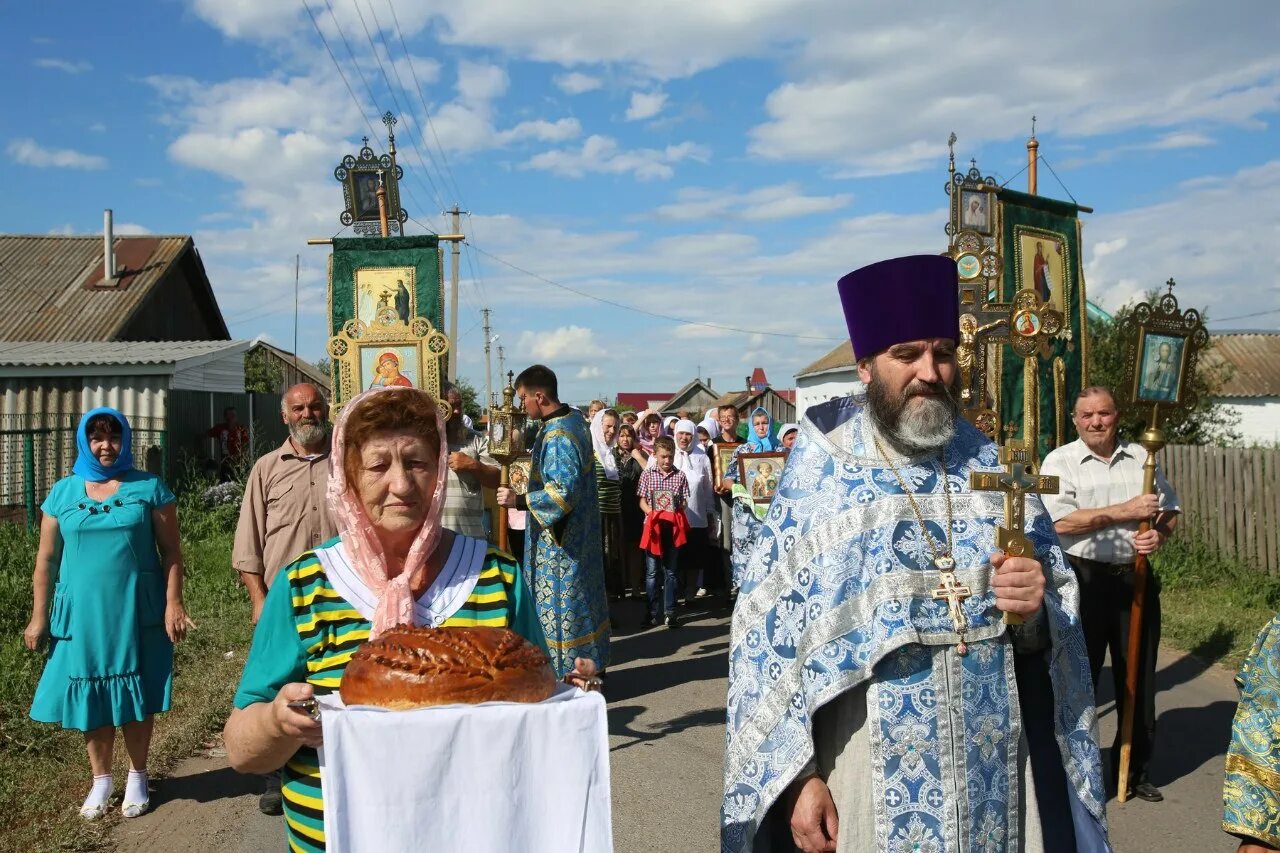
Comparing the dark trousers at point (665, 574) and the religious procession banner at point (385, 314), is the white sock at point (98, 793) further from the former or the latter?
the dark trousers at point (665, 574)

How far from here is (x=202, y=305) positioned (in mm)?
29047

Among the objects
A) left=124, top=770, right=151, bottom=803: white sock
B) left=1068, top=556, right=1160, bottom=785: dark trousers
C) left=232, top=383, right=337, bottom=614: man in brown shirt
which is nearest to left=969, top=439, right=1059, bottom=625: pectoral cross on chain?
left=1068, top=556, right=1160, bottom=785: dark trousers

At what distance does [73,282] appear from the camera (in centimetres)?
2464

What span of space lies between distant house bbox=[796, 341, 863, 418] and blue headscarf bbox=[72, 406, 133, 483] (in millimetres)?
35017

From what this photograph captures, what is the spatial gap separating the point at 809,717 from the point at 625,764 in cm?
374

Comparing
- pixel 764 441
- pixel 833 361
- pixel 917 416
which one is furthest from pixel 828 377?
pixel 917 416

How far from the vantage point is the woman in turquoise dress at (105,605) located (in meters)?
5.19

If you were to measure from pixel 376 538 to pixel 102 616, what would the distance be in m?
3.54

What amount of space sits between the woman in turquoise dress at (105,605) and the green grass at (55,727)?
0.28 metres

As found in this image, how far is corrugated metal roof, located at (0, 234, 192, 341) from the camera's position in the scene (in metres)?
22.9

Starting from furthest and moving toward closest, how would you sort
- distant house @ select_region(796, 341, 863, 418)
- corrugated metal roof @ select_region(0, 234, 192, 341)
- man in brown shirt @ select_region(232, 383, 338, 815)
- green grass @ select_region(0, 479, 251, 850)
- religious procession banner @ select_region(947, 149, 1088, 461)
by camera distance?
1. distant house @ select_region(796, 341, 863, 418)
2. corrugated metal roof @ select_region(0, 234, 192, 341)
3. religious procession banner @ select_region(947, 149, 1088, 461)
4. man in brown shirt @ select_region(232, 383, 338, 815)
5. green grass @ select_region(0, 479, 251, 850)

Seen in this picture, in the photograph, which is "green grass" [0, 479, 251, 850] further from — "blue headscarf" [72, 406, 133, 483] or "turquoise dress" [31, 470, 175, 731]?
"blue headscarf" [72, 406, 133, 483]

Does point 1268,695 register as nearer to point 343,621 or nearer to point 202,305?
point 343,621

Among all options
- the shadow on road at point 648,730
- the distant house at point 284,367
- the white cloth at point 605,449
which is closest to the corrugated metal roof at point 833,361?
the distant house at point 284,367
